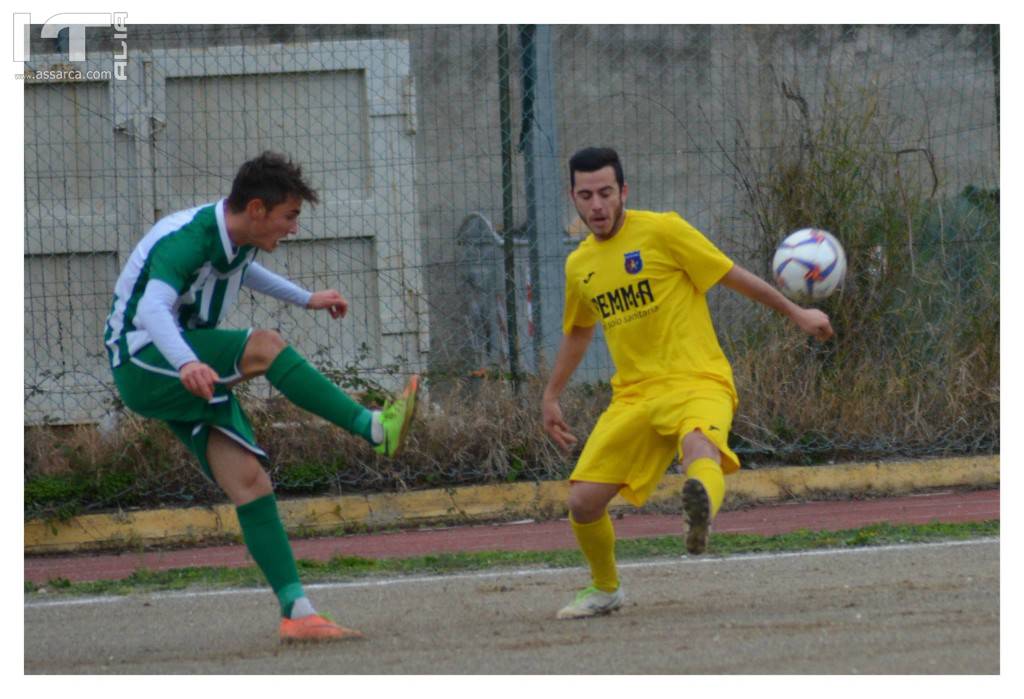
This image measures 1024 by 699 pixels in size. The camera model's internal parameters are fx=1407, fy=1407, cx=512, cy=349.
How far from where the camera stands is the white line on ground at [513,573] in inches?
269

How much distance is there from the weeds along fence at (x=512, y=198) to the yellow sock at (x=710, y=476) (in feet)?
13.9

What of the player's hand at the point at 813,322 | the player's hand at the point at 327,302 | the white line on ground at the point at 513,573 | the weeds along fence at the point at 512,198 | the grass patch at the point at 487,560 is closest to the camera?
the player's hand at the point at 813,322

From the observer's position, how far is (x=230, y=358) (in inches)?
206

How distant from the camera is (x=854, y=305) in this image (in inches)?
407

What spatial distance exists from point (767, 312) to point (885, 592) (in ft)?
14.6

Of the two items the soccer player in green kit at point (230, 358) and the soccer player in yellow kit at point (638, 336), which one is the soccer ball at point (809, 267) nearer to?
the soccer player in yellow kit at point (638, 336)

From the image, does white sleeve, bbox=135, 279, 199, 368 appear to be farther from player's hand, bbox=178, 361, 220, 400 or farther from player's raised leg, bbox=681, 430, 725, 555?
player's raised leg, bbox=681, 430, 725, 555

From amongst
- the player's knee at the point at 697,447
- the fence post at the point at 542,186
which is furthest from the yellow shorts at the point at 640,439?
the fence post at the point at 542,186

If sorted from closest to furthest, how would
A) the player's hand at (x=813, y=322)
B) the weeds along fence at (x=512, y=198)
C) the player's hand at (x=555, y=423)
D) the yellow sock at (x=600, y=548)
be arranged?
1. the player's hand at (x=813, y=322)
2. the yellow sock at (x=600, y=548)
3. the player's hand at (x=555, y=423)
4. the weeds along fence at (x=512, y=198)

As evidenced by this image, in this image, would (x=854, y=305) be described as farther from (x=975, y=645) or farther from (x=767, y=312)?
(x=975, y=645)

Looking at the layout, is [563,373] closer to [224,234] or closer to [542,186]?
[224,234]

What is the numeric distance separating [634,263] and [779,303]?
0.60 meters

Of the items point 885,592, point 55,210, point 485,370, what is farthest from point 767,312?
point 55,210

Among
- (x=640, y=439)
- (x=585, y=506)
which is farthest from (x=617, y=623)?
(x=640, y=439)
